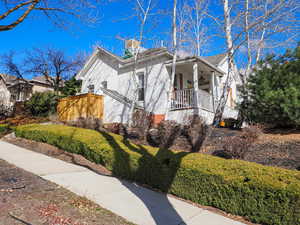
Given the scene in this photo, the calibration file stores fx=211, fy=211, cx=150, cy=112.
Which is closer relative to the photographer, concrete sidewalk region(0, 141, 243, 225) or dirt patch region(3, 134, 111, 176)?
concrete sidewalk region(0, 141, 243, 225)

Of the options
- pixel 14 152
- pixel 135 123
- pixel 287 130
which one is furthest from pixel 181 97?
pixel 14 152

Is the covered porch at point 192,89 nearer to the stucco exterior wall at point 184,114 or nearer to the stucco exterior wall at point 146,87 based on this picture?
the stucco exterior wall at point 184,114

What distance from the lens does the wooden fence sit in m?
13.6

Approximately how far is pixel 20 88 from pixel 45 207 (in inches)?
1127

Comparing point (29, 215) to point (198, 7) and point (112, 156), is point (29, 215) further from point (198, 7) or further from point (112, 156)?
point (198, 7)

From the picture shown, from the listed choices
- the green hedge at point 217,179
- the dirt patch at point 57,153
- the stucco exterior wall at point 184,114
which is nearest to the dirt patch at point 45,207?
the green hedge at point 217,179

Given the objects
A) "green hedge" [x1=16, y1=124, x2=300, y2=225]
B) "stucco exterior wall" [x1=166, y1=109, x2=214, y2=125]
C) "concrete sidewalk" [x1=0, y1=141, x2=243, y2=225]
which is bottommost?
"concrete sidewalk" [x1=0, y1=141, x2=243, y2=225]

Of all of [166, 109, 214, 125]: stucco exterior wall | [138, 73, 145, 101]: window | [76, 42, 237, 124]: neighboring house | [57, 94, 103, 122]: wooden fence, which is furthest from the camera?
[138, 73, 145, 101]: window

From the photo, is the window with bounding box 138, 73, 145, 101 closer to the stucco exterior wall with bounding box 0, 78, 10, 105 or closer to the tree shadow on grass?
the tree shadow on grass

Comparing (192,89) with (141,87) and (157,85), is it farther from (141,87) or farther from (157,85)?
(141,87)

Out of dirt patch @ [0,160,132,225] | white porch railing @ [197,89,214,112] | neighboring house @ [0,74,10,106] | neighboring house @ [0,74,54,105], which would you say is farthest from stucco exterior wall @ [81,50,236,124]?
neighboring house @ [0,74,10,106]

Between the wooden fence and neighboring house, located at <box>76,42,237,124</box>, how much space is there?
475 millimetres

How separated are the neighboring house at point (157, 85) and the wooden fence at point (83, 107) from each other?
48 cm

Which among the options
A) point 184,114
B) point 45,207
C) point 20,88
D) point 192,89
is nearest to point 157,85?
point 192,89
